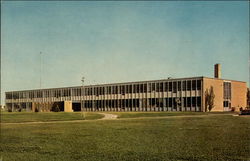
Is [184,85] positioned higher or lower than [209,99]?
higher

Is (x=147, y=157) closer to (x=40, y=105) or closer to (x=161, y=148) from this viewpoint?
(x=161, y=148)

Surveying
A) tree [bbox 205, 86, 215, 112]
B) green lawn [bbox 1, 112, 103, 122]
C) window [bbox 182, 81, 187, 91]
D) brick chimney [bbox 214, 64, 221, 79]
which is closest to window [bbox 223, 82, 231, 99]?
brick chimney [bbox 214, 64, 221, 79]

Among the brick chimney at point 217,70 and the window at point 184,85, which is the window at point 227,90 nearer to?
the brick chimney at point 217,70

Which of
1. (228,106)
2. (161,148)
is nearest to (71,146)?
(161,148)

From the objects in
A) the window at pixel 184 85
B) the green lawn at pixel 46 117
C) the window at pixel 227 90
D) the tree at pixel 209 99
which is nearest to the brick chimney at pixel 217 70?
the window at pixel 227 90

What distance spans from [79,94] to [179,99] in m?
33.8

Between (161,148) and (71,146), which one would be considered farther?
(71,146)

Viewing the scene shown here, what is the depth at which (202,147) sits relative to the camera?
12.5m

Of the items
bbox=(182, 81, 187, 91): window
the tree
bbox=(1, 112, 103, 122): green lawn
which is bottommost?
bbox=(1, 112, 103, 122): green lawn

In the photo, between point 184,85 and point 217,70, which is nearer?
point 184,85

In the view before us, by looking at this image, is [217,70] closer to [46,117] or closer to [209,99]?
[209,99]

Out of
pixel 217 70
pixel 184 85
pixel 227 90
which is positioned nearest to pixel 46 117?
pixel 184 85

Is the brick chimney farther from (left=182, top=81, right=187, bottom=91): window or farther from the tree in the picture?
(left=182, top=81, right=187, bottom=91): window

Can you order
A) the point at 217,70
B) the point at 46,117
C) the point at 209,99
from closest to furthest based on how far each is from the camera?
the point at 46,117 → the point at 209,99 → the point at 217,70
